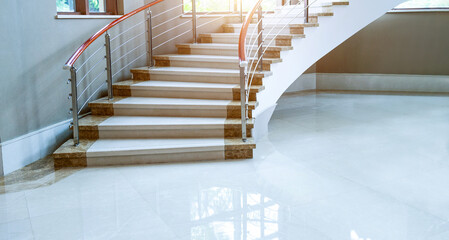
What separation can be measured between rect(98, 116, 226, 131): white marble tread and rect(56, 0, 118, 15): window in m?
1.35

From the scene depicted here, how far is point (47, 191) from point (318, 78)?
268 inches

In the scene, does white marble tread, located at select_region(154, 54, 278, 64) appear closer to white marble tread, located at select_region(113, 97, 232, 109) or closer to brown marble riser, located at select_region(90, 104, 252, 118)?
white marble tread, located at select_region(113, 97, 232, 109)

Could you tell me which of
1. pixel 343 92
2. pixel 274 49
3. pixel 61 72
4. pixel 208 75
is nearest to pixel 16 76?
pixel 61 72

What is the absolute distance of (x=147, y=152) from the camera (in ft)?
14.0

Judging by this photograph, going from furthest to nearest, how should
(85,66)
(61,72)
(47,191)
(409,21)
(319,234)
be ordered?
(409,21), (85,66), (61,72), (47,191), (319,234)

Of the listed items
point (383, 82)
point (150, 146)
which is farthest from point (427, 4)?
point (150, 146)

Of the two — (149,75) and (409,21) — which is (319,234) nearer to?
(149,75)

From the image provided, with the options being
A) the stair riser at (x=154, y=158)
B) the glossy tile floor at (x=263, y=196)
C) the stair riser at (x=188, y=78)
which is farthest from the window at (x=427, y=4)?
the stair riser at (x=154, y=158)

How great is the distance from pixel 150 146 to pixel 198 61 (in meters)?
1.91

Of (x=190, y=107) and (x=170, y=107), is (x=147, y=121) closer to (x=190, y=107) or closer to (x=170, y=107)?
(x=170, y=107)

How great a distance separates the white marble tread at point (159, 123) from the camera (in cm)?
457

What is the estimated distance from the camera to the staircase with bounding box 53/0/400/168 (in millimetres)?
4305

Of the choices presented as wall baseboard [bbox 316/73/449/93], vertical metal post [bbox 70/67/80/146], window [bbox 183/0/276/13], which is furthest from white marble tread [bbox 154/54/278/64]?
wall baseboard [bbox 316/73/449/93]

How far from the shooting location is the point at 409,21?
862 cm
